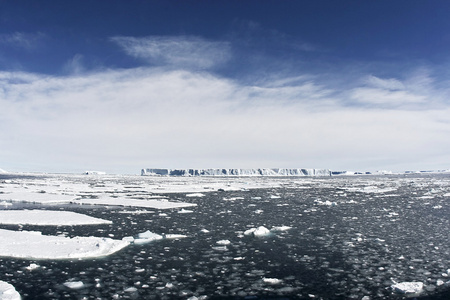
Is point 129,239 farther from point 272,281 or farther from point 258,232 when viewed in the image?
point 272,281

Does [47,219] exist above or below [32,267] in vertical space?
above

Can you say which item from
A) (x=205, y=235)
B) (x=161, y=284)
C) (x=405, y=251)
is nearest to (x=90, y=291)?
(x=161, y=284)

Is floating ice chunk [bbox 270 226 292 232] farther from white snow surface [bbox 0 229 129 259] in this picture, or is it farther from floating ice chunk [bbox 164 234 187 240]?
white snow surface [bbox 0 229 129 259]

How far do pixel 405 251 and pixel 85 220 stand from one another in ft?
34.7

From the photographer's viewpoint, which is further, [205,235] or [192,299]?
[205,235]

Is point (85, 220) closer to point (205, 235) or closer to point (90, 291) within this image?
point (205, 235)

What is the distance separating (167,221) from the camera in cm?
1291

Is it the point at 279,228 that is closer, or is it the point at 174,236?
the point at 174,236

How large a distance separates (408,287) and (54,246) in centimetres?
776

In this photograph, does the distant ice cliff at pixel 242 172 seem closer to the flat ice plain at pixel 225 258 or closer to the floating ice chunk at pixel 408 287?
the flat ice plain at pixel 225 258

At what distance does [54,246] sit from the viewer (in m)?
8.32

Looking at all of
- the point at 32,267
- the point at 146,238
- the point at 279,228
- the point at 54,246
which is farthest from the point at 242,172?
the point at 32,267

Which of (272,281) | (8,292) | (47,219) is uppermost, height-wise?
(47,219)

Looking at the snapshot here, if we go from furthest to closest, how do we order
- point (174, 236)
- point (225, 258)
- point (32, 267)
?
1. point (174, 236)
2. point (225, 258)
3. point (32, 267)
